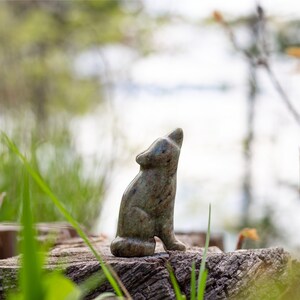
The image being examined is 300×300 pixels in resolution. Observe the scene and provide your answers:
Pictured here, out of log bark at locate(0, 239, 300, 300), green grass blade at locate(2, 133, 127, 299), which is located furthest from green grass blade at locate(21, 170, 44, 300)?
log bark at locate(0, 239, 300, 300)

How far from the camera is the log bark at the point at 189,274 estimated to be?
30.9 inches

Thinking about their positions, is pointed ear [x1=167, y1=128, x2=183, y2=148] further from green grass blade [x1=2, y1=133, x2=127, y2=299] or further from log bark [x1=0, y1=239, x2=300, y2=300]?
green grass blade [x1=2, y1=133, x2=127, y2=299]

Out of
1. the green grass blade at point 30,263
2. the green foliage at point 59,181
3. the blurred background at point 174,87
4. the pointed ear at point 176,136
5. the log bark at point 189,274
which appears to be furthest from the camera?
the blurred background at point 174,87

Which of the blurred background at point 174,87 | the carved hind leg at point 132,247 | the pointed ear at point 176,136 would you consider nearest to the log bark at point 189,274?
the carved hind leg at point 132,247

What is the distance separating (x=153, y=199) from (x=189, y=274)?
0.12 metres

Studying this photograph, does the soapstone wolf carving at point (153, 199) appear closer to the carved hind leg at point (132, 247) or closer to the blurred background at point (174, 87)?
the carved hind leg at point (132, 247)

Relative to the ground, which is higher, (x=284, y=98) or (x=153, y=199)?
(x=284, y=98)

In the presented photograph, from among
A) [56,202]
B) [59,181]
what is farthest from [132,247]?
[59,181]

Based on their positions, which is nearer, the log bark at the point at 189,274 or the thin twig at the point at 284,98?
the log bark at the point at 189,274

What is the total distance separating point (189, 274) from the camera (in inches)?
31.6

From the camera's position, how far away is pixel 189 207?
17.8 ft

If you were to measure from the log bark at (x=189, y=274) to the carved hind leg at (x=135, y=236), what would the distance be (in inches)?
0.6

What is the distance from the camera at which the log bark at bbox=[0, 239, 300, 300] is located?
0.78 meters

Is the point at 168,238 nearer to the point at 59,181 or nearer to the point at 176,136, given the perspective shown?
the point at 176,136
